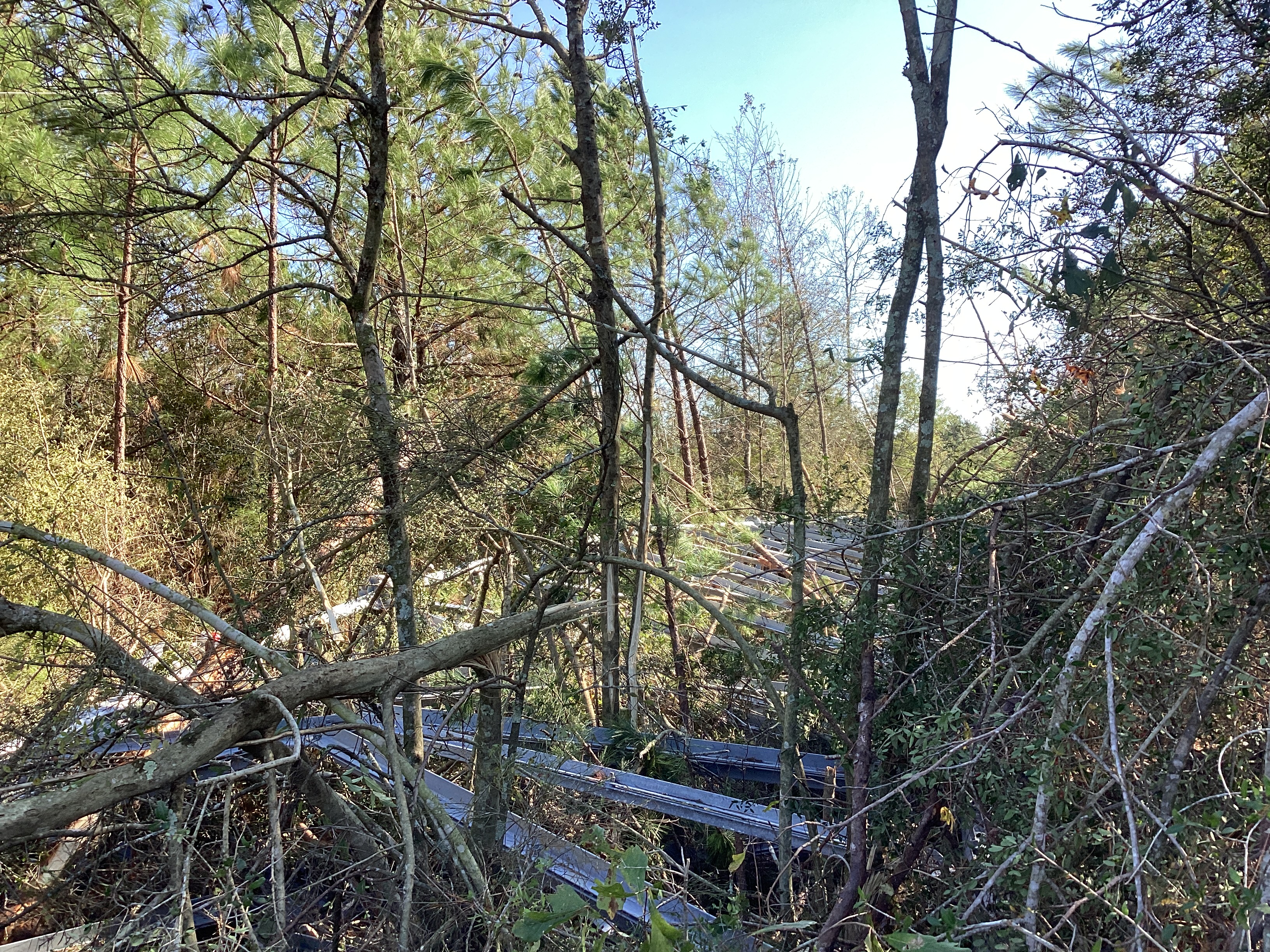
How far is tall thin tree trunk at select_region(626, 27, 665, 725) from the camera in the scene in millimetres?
3705

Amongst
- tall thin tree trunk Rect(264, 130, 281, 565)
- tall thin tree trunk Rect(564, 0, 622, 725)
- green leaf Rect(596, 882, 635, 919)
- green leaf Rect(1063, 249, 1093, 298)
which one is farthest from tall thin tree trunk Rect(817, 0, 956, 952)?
tall thin tree trunk Rect(264, 130, 281, 565)

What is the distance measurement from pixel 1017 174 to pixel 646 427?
205cm

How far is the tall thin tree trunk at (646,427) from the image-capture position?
3705mm

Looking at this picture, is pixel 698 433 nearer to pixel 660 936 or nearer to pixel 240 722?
pixel 240 722

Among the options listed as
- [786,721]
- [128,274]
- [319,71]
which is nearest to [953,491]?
[786,721]

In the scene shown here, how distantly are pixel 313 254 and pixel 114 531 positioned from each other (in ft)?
10.6

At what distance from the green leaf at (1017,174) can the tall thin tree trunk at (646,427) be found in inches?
64.0

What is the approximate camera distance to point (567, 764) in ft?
11.1

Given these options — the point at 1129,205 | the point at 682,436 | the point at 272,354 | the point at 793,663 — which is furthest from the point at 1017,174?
the point at 272,354

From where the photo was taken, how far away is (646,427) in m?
3.80

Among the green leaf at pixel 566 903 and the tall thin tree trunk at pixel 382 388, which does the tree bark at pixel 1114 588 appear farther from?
the tall thin tree trunk at pixel 382 388

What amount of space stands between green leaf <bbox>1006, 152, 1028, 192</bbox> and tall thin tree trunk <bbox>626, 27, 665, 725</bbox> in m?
1.62

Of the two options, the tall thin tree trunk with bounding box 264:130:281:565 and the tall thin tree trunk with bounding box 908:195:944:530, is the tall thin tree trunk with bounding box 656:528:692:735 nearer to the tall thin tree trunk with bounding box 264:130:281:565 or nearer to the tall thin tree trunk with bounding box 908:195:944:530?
the tall thin tree trunk with bounding box 908:195:944:530

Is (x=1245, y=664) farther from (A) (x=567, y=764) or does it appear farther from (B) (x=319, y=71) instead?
(B) (x=319, y=71)
